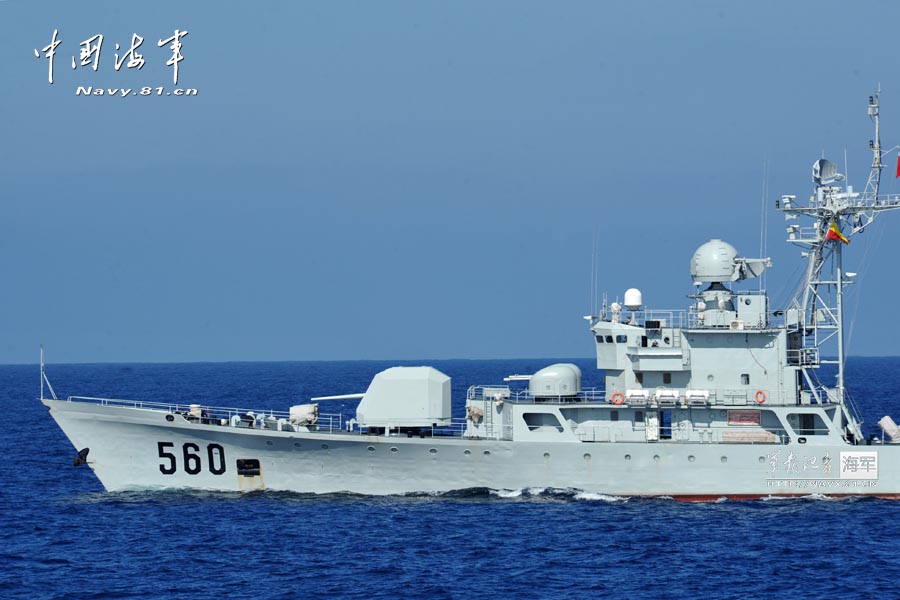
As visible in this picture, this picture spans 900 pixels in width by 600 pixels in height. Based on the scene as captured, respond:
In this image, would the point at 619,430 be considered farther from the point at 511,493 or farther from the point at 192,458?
the point at 192,458

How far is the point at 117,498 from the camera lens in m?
34.7

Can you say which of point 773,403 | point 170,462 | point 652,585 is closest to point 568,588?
point 652,585

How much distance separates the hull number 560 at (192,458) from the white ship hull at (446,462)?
0.10 feet

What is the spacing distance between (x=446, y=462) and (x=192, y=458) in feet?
24.7

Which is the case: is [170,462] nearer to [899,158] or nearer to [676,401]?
[676,401]

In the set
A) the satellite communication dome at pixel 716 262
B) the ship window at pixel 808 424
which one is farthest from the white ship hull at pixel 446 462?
the satellite communication dome at pixel 716 262

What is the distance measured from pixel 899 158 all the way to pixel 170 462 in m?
23.4

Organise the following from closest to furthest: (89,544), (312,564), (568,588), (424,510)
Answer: (568,588) → (312,564) → (89,544) → (424,510)

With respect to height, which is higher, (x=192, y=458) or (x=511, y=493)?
(x=192, y=458)

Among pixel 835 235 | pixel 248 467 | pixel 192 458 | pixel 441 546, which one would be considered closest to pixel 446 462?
pixel 441 546

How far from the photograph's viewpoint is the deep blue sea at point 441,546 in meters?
25.8

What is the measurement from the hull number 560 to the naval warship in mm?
46

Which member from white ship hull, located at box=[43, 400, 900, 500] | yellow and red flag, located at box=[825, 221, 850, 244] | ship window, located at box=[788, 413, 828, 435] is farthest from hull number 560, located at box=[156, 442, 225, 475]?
yellow and red flag, located at box=[825, 221, 850, 244]

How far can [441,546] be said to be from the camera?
29266mm
